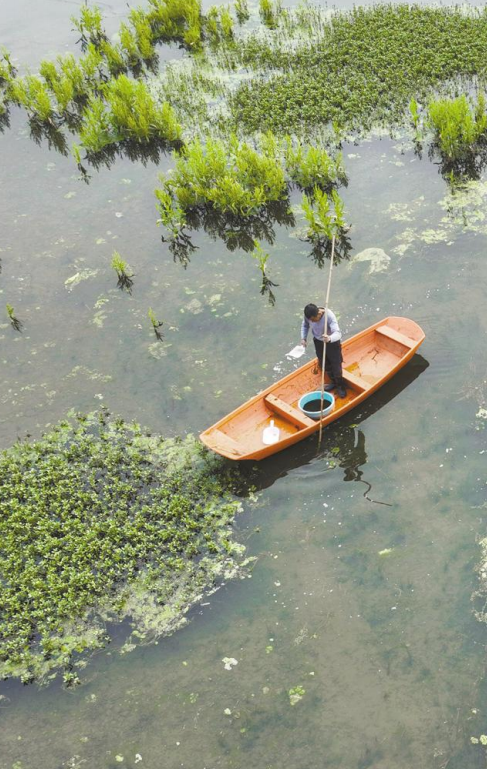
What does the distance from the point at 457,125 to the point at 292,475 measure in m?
7.07

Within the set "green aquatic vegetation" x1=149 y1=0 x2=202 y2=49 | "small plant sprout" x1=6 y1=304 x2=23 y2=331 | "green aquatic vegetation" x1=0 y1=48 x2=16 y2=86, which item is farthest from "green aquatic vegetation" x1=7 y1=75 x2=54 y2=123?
"small plant sprout" x1=6 y1=304 x2=23 y2=331

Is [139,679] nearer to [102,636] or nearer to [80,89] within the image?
[102,636]

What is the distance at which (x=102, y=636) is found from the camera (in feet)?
21.4

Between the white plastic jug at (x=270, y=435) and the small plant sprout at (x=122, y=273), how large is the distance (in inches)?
149

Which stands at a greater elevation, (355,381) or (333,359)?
(333,359)

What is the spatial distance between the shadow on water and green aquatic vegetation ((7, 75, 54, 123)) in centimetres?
1019

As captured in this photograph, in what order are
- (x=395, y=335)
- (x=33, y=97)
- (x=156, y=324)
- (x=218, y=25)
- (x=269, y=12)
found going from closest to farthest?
(x=395, y=335) → (x=156, y=324) → (x=33, y=97) → (x=269, y=12) → (x=218, y=25)

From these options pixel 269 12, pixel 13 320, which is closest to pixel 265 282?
pixel 13 320

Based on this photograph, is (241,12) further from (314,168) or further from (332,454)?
(332,454)

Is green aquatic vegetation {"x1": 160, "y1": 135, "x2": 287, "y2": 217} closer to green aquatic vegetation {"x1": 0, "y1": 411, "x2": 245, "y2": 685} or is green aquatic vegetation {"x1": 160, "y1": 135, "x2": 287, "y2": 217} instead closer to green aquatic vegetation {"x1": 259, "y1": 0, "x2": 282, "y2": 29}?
green aquatic vegetation {"x1": 0, "y1": 411, "x2": 245, "y2": 685}

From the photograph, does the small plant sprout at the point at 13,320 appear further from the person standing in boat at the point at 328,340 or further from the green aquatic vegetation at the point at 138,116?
the green aquatic vegetation at the point at 138,116

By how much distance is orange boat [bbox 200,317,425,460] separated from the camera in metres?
7.65

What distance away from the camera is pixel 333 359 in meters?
8.05

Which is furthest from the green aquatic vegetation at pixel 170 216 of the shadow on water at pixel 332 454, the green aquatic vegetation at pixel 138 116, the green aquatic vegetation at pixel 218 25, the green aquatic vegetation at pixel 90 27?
the green aquatic vegetation at pixel 90 27
